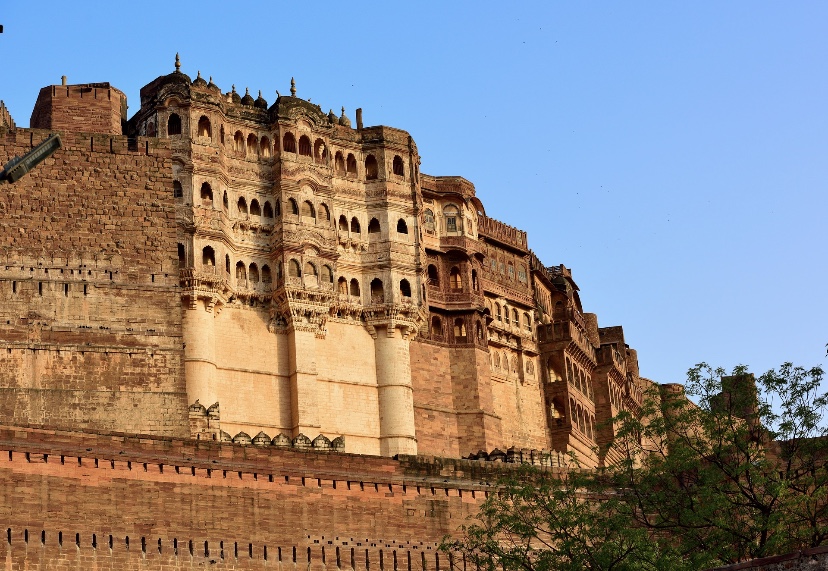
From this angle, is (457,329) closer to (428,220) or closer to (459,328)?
(459,328)

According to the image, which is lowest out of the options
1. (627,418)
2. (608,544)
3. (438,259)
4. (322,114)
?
(608,544)

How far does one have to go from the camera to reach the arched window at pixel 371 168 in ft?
207

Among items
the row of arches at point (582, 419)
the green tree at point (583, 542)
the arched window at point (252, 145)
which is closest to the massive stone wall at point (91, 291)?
the arched window at point (252, 145)

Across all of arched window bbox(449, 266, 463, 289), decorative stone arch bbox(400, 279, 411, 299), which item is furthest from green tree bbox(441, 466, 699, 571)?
arched window bbox(449, 266, 463, 289)

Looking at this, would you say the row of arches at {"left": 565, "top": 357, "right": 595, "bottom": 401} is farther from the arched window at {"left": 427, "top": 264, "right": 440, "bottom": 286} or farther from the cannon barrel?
the cannon barrel

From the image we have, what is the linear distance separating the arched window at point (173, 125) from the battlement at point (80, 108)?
1689 millimetres

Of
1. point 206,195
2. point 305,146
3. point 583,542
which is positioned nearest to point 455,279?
point 305,146

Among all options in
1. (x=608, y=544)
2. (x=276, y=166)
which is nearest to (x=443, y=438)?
(x=276, y=166)

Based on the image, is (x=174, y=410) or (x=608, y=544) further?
(x=174, y=410)

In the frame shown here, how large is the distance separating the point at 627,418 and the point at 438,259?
2528 centimetres

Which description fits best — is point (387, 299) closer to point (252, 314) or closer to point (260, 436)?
point (252, 314)

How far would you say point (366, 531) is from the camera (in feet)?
153

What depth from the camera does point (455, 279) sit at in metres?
66.5

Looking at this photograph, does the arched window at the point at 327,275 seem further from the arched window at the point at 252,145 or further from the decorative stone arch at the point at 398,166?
the decorative stone arch at the point at 398,166
